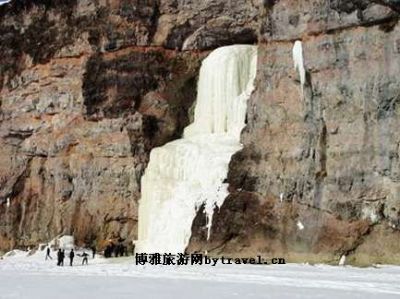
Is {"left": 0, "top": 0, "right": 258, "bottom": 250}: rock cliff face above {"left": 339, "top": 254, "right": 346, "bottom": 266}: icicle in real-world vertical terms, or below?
above

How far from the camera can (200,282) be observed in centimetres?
2162

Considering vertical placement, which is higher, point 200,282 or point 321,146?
point 321,146

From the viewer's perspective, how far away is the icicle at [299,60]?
31.0m

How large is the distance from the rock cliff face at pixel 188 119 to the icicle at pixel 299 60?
0.84 feet

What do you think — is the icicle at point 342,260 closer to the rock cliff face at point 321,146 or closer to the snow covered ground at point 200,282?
the rock cliff face at point 321,146

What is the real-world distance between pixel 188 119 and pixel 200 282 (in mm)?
18050

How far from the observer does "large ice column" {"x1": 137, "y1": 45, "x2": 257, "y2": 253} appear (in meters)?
32.8

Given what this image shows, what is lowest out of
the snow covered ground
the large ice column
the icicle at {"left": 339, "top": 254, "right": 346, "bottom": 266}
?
the snow covered ground

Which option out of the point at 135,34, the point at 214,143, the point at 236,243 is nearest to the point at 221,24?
the point at 135,34

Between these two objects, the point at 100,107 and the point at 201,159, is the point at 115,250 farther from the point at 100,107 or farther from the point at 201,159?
the point at 100,107

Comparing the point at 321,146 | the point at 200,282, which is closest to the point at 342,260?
the point at 321,146

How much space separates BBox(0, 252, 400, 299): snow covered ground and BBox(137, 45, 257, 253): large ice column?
4.15 metres

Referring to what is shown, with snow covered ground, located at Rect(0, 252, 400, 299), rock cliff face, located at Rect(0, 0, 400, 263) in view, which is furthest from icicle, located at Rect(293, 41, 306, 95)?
snow covered ground, located at Rect(0, 252, 400, 299)

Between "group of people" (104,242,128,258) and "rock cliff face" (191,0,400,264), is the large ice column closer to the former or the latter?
"group of people" (104,242,128,258)
